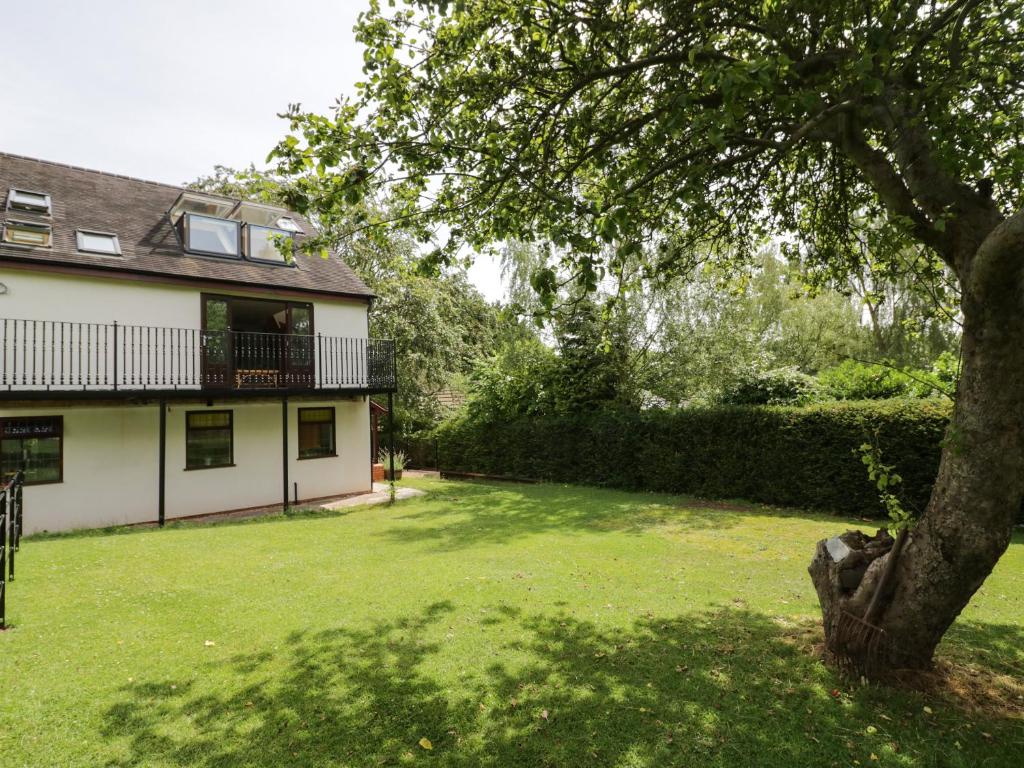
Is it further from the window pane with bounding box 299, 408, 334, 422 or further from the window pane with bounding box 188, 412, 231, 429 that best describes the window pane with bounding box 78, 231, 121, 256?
the window pane with bounding box 299, 408, 334, 422

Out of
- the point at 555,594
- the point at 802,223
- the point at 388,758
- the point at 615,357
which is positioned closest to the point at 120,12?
the point at 388,758

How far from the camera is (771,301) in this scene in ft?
85.9

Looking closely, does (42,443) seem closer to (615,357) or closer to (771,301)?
(615,357)

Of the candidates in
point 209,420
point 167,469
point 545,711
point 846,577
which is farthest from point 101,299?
point 846,577

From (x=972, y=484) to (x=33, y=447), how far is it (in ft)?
50.4

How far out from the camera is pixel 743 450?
46.5 ft

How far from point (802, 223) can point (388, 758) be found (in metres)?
8.19

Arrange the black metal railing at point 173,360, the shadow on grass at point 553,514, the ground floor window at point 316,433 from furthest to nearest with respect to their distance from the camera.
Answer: the ground floor window at point 316,433, the black metal railing at point 173,360, the shadow on grass at point 553,514

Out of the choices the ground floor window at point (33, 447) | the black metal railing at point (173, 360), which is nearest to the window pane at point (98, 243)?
the black metal railing at point (173, 360)

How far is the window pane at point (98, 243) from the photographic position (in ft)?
41.9

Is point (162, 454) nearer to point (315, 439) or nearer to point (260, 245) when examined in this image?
point (315, 439)

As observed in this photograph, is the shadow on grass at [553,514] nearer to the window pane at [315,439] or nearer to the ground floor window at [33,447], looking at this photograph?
the window pane at [315,439]

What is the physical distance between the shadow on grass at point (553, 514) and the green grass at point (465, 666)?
2152mm

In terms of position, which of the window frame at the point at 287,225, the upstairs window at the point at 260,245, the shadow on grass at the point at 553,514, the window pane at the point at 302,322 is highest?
the window frame at the point at 287,225
